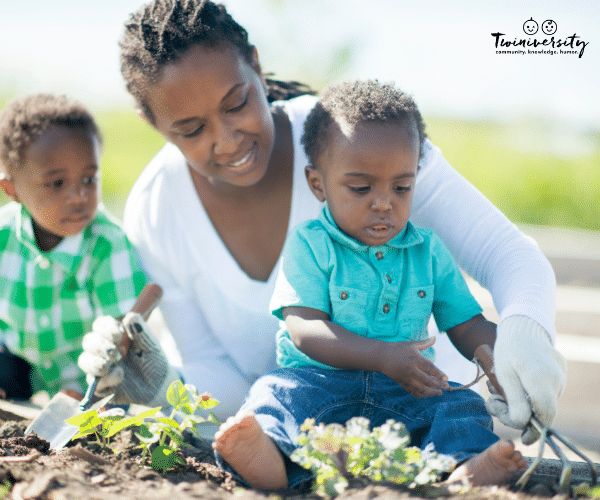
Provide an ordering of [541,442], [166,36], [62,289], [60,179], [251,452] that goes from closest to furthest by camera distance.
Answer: [541,442], [251,452], [166,36], [60,179], [62,289]

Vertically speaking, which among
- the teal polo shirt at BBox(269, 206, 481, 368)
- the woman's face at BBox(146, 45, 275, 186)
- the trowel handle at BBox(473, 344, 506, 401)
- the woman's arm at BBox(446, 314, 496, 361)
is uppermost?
the woman's face at BBox(146, 45, 275, 186)

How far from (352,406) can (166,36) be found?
3.61ft

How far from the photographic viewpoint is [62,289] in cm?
217

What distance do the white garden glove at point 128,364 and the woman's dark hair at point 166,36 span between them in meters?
0.65

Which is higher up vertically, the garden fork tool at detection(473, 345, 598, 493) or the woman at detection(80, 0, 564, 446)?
the woman at detection(80, 0, 564, 446)

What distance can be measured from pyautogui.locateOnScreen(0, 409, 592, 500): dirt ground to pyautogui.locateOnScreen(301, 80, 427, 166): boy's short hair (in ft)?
2.81

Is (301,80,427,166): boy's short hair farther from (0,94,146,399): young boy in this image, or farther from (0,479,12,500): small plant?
(0,479,12,500): small plant

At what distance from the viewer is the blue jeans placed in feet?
4.45

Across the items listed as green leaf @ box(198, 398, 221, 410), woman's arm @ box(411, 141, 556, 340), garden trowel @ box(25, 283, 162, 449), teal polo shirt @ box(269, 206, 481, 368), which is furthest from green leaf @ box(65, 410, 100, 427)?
woman's arm @ box(411, 141, 556, 340)

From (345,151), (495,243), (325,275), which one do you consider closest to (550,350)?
(495,243)

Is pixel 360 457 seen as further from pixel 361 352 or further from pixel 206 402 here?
pixel 206 402

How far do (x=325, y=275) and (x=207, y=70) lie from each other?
0.64 metres

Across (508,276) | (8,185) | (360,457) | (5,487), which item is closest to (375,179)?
(508,276)

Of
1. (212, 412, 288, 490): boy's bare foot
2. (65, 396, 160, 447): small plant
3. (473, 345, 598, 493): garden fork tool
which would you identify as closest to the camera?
(473, 345, 598, 493): garden fork tool
